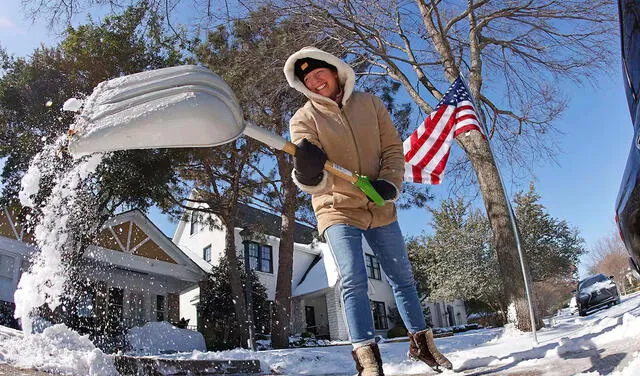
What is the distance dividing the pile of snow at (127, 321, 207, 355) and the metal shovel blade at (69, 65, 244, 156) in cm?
1029

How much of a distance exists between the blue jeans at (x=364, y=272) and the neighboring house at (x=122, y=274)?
10.5 metres

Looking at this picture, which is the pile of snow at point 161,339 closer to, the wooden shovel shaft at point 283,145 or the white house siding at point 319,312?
the wooden shovel shaft at point 283,145

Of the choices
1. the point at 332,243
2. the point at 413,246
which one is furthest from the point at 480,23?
the point at 413,246

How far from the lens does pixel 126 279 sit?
656 inches

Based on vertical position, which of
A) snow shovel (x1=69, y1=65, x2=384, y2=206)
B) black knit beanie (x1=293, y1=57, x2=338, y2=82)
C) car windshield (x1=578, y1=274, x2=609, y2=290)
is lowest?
car windshield (x1=578, y1=274, x2=609, y2=290)

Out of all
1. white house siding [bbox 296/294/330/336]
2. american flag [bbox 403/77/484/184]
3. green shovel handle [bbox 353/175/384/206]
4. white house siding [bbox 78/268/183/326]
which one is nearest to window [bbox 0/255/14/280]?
white house siding [bbox 78/268/183/326]

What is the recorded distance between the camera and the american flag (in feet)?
20.3

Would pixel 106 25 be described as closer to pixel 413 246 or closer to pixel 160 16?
pixel 160 16

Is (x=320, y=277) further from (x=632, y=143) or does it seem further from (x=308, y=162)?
(x=632, y=143)

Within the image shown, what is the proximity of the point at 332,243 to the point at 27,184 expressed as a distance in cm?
888

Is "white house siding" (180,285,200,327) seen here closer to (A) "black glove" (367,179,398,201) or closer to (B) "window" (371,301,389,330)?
(B) "window" (371,301,389,330)

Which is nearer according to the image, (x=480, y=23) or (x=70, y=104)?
(x=70, y=104)

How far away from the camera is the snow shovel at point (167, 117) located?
2.41 m

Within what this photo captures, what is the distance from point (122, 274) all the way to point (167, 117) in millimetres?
15525
